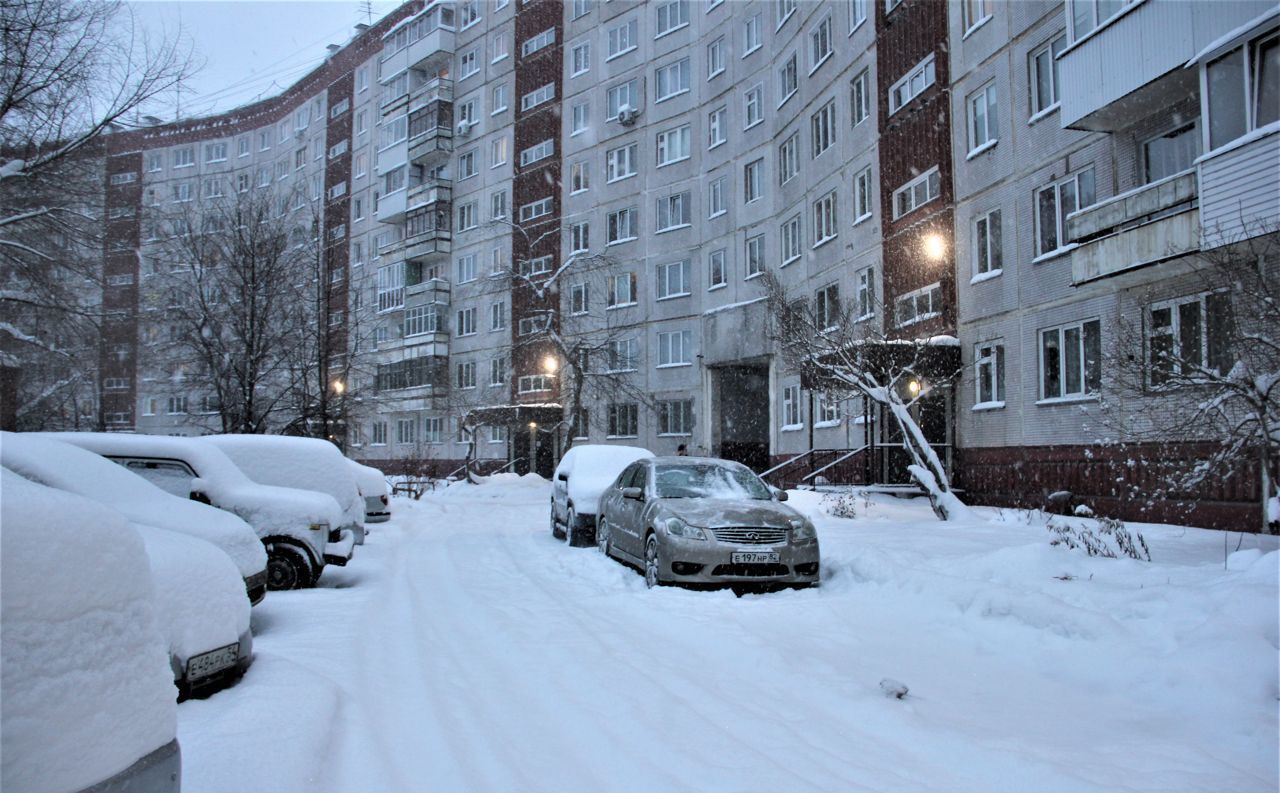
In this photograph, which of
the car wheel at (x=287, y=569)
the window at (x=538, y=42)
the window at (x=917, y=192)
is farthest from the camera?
the window at (x=538, y=42)

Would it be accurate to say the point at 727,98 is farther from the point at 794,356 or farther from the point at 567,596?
the point at 567,596

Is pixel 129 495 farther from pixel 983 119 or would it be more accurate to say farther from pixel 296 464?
pixel 983 119

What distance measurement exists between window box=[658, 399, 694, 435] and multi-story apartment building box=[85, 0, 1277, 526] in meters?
0.10

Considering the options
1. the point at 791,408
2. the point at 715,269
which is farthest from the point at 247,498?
the point at 715,269

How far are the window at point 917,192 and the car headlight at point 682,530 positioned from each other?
1543 centimetres

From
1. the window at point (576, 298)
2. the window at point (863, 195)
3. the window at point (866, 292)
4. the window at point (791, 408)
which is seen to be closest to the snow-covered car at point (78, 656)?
the window at point (866, 292)

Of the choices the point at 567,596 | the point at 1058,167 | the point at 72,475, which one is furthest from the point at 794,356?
the point at 72,475

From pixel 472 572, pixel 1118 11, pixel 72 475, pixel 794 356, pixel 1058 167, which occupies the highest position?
pixel 1118 11

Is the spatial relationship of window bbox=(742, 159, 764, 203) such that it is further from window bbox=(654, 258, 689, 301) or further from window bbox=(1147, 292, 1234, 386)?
window bbox=(1147, 292, 1234, 386)

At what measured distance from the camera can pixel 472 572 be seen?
439 inches

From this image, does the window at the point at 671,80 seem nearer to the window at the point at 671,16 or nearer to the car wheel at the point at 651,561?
the window at the point at 671,16

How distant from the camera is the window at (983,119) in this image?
19.8 m

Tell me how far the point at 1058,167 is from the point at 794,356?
6.70 meters

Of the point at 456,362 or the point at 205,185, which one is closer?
the point at 205,185
